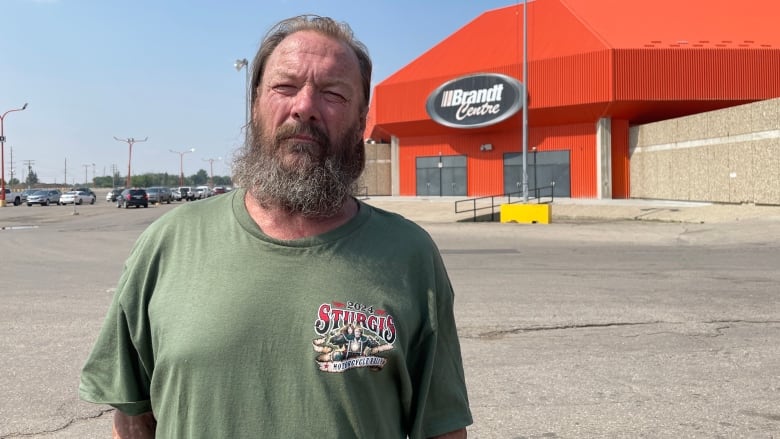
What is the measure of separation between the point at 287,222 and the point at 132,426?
2.39 feet

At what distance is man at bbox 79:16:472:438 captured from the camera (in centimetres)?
172

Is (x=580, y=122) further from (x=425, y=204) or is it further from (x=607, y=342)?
(x=607, y=342)

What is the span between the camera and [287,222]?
1.95m

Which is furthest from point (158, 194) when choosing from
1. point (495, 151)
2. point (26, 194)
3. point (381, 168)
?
point (495, 151)

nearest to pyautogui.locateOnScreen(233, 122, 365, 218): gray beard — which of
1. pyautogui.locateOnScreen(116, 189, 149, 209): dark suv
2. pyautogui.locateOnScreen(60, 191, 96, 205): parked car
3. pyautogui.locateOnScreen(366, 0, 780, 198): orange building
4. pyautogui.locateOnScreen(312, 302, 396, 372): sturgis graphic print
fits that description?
pyautogui.locateOnScreen(312, 302, 396, 372): sturgis graphic print

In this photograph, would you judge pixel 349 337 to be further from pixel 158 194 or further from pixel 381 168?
pixel 158 194

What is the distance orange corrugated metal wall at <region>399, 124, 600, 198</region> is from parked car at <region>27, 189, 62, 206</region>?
3446 cm

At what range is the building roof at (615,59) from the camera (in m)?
33.8

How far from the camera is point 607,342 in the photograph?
22.4 feet

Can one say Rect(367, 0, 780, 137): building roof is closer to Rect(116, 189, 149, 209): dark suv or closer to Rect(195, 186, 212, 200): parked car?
Rect(116, 189, 149, 209): dark suv

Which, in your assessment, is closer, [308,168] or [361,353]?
[361,353]

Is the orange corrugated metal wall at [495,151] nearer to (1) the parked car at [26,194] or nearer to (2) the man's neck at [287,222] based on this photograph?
(1) the parked car at [26,194]

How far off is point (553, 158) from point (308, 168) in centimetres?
3885

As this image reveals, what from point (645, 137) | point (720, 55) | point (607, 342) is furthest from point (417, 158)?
point (607, 342)
